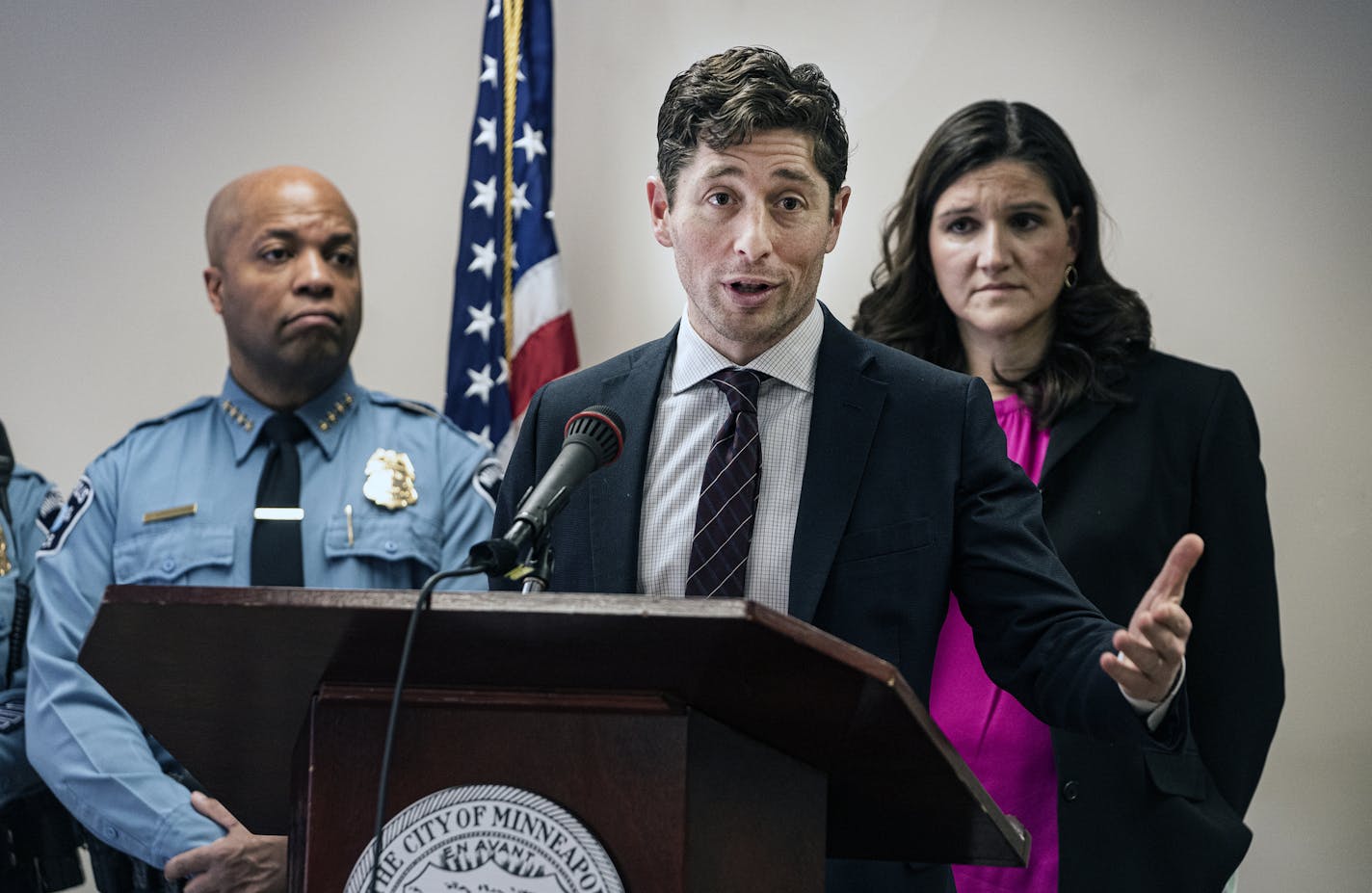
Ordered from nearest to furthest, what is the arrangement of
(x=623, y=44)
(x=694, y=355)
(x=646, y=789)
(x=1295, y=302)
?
(x=646, y=789), (x=694, y=355), (x=1295, y=302), (x=623, y=44)

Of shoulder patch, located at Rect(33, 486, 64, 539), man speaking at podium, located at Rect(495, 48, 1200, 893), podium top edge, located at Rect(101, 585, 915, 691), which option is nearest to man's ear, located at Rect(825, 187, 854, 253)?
man speaking at podium, located at Rect(495, 48, 1200, 893)

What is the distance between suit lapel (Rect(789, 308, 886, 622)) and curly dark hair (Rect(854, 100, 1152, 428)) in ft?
2.64

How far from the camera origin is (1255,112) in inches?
128

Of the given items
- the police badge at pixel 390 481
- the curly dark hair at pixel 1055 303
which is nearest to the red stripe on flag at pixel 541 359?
the police badge at pixel 390 481

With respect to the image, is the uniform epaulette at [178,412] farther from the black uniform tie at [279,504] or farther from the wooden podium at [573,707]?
the wooden podium at [573,707]

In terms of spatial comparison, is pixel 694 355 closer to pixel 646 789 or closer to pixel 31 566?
pixel 646 789

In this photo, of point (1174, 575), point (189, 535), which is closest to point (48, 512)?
point (189, 535)

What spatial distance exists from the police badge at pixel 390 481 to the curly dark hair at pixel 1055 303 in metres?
0.89

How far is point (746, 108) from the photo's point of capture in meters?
1.80

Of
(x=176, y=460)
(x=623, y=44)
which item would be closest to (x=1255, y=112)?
(x=623, y=44)

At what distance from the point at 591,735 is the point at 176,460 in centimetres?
194

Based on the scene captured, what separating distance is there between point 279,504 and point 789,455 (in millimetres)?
1275

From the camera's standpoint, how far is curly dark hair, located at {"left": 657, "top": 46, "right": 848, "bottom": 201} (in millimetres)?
1812

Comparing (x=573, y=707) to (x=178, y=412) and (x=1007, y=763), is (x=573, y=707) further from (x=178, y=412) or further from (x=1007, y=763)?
(x=178, y=412)
